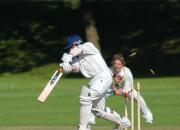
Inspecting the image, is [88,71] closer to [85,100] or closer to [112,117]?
[85,100]

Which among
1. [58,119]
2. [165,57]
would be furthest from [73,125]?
[165,57]

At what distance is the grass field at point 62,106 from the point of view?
15.5m

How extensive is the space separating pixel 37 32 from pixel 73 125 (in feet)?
78.0

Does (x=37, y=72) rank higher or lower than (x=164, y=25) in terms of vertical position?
lower

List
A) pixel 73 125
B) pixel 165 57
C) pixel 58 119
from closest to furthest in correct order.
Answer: pixel 73 125 → pixel 58 119 → pixel 165 57

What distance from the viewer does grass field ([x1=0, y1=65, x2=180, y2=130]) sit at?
1552 cm

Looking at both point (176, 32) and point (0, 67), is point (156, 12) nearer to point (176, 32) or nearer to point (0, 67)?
point (176, 32)

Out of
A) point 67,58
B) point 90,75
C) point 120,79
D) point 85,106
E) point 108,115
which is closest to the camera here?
point 67,58

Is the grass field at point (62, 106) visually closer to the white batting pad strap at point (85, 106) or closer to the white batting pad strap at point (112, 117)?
the white batting pad strap at point (112, 117)

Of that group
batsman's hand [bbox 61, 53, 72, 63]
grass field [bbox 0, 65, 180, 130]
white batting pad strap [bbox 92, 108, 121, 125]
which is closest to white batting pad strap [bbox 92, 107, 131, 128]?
white batting pad strap [bbox 92, 108, 121, 125]

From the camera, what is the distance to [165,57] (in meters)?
36.8

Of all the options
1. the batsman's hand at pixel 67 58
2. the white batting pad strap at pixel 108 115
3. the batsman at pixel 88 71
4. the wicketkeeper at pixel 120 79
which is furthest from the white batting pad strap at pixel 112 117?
the batsman's hand at pixel 67 58

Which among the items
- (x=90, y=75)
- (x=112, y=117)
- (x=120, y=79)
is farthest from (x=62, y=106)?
(x=90, y=75)

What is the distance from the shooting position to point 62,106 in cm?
1989
